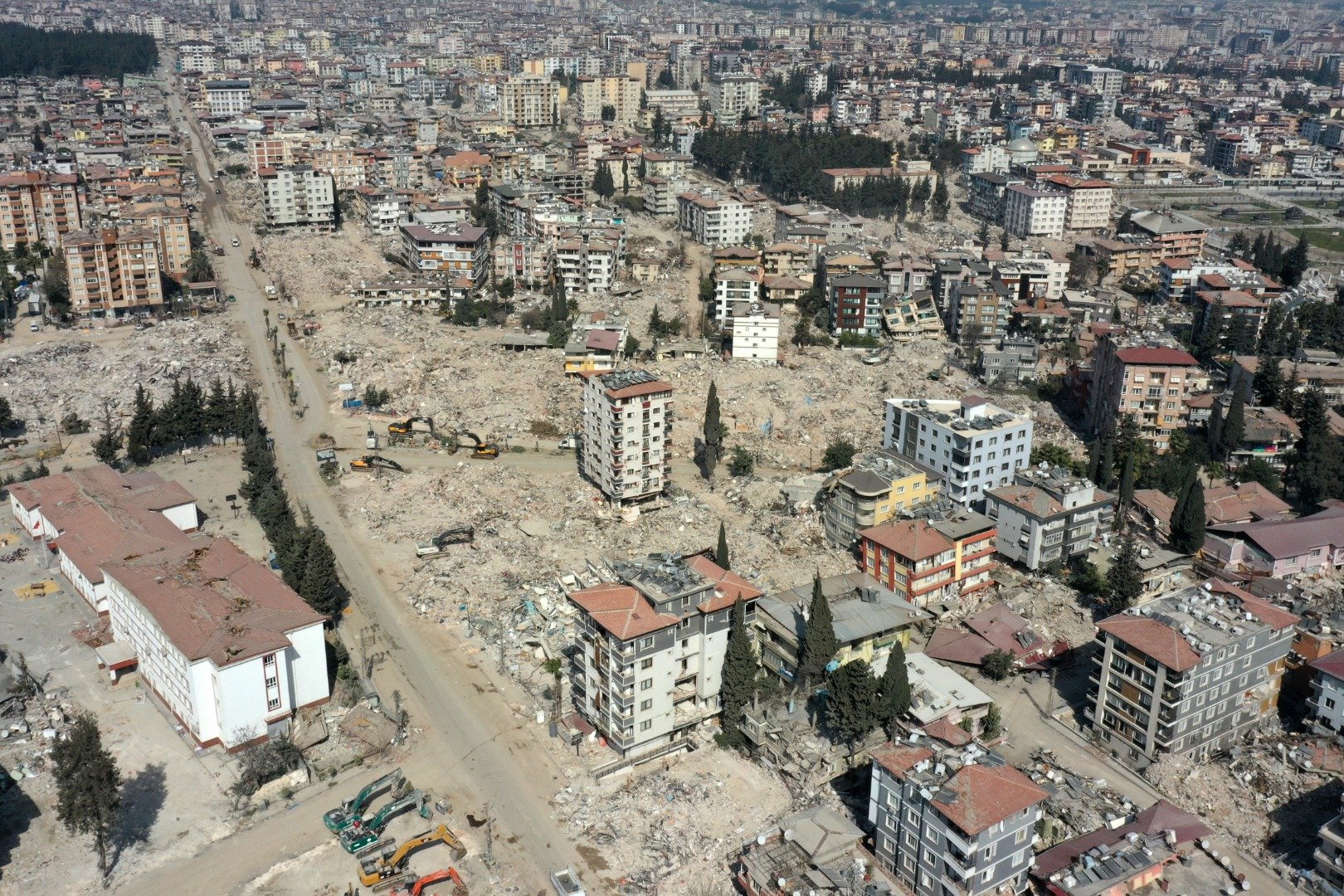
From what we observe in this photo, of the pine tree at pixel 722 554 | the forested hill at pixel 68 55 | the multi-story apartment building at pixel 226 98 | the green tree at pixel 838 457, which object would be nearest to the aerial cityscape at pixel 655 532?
the green tree at pixel 838 457

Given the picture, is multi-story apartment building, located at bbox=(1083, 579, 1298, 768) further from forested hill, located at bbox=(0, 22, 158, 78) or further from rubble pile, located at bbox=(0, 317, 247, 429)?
forested hill, located at bbox=(0, 22, 158, 78)

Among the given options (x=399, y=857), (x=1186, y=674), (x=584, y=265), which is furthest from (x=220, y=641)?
(x=584, y=265)

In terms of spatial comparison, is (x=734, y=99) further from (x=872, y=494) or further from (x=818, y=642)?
(x=818, y=642)

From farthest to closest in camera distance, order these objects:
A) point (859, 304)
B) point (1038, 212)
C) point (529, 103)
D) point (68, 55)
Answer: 1. point (68, 55)
2. point (529, 103)
3. point (1038, 212)
4. point (859, 304)

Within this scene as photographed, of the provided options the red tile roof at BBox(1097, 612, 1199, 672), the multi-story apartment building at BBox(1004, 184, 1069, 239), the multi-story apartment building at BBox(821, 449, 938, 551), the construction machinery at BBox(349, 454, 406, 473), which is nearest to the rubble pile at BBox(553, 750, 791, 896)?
the red tile roof at BBox(1097, 612, 1199, 672)

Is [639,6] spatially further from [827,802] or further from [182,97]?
[827,802]

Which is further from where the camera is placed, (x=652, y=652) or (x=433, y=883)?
(x=652, y=652)

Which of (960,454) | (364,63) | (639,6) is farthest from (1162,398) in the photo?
(639,6)
